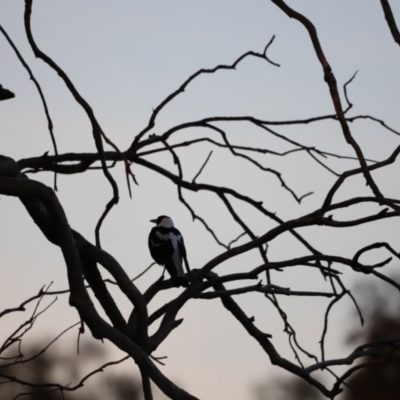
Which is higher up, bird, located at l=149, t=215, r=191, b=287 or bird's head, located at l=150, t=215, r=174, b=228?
bird's head, located at l=150, t=215, r=174, b=228

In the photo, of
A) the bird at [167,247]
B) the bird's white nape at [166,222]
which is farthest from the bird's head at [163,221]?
the bird at [167,247]

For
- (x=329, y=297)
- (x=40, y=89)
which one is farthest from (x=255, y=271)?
(x=40, y=89)

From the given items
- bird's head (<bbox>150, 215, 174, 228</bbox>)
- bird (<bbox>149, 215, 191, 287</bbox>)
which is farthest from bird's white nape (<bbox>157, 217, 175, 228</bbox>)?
bird (<bbox>149, 215, 191, 287</bbox>)

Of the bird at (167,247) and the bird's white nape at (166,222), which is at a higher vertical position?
the bird's white nape at (166,222)

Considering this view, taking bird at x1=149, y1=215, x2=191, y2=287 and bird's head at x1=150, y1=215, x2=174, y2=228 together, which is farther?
bird's head at x1=150, y1=215, x2=174, y2=228

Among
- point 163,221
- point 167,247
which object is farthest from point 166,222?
point 167,247

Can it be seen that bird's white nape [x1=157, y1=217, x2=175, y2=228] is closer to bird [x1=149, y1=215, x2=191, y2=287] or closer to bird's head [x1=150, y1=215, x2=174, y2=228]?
bird's head [x1=150, y1=215, x2=174, y2=228]

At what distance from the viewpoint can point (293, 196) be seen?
315 cm

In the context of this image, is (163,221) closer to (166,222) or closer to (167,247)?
(166,222)

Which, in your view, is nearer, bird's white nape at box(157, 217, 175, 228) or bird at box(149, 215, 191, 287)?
bird at box(149, 215, 191, 287)

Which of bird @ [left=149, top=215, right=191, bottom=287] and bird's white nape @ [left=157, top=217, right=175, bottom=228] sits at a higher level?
bird's white nape @ [left=157, top=217, right=175, bottom=228]

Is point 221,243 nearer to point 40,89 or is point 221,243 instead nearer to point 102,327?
point 102,327

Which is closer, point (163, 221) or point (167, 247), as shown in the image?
point (167, 247)

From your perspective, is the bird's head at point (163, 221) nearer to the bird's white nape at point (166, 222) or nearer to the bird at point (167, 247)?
the bird's white nape at point (166, 222)
